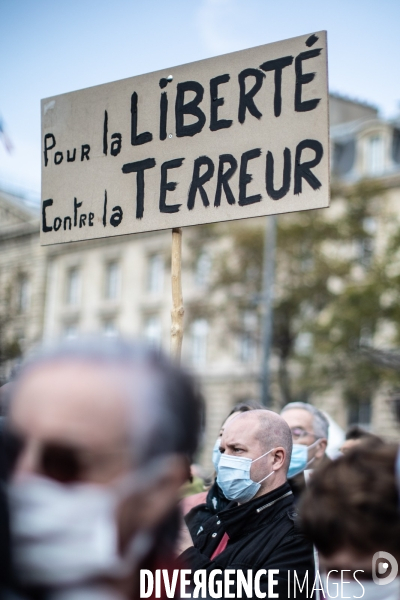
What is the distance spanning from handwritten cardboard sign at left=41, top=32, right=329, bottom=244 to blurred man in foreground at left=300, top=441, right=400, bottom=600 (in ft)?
4.90

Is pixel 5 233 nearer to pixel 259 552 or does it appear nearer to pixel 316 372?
pixel 316 372

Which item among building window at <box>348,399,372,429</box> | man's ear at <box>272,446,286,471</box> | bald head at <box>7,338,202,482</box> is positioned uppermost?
bald head at <box>7,338,202,482</box>

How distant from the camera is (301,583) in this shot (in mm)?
2729

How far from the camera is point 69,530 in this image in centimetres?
109

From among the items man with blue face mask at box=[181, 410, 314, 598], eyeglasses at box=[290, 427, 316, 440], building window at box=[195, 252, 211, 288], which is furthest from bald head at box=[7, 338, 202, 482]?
building window at box=[195, 252, 211, 288]

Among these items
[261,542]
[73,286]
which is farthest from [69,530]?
[73,286]

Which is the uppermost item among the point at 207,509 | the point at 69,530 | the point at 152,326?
the point at 152,326

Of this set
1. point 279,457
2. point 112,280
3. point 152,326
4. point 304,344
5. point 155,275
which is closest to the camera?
point 279,457

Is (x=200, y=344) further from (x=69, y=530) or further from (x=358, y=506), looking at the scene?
(x=69, y=530)

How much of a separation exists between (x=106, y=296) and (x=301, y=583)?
3482cm

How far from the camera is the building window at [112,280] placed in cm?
3703

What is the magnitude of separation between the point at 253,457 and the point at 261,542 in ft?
1.21

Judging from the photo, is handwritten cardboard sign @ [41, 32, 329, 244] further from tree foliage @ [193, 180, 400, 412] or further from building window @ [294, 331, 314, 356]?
building window @ [294, 331, 314, 356]

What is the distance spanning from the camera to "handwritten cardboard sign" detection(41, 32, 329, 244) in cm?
300
